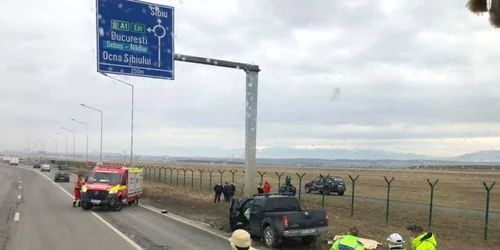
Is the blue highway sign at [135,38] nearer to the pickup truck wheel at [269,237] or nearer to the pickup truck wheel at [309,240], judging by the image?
the pickup truck wheel at [269,237]

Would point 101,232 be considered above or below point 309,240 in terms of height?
below

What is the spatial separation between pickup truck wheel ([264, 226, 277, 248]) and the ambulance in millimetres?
11467

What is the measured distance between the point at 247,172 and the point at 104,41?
27.8 ft

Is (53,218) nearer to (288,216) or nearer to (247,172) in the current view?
(247,172)

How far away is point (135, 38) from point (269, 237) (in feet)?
26.3

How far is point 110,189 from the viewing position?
2311cm

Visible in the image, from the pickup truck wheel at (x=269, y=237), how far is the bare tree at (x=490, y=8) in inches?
354

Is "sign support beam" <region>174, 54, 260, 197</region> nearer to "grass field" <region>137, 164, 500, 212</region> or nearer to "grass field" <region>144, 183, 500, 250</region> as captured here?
"grass field" <region>144, 183, 500, 250</region>

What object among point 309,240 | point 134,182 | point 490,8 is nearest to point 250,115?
point 309,240

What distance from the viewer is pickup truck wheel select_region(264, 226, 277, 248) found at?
13.4m

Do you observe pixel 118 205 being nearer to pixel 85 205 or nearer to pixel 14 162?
pixel 85 205

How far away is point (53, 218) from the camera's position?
18.9 metres

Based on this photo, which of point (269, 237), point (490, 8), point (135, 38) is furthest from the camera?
point (135, 38)

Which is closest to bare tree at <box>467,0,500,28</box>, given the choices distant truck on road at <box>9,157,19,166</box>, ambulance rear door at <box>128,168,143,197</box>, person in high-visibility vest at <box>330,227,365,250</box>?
person in high-visibility vest at <box>330,227,365,250</box>
